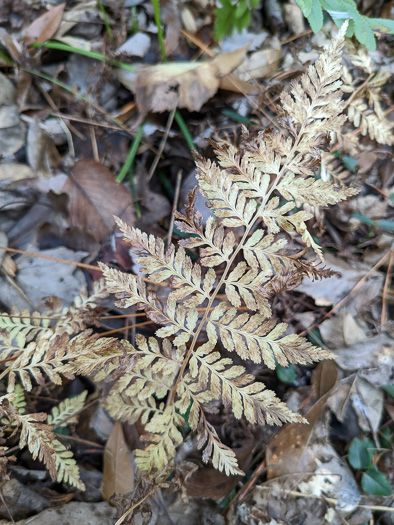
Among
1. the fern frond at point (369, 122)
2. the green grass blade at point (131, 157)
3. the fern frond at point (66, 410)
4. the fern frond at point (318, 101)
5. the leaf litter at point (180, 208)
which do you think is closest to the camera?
the fern frond at point (318, 101)

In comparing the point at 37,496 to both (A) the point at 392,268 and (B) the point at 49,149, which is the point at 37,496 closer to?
(B) the point at 49,149

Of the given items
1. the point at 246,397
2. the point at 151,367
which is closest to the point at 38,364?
the point at 151,367

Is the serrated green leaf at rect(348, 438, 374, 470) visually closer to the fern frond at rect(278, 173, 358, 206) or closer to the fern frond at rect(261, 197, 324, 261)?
the fern frond at rect(261, 197, 324, 261)

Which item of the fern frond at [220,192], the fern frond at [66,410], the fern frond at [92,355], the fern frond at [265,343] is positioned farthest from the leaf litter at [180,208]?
the fern frond at [220,192]

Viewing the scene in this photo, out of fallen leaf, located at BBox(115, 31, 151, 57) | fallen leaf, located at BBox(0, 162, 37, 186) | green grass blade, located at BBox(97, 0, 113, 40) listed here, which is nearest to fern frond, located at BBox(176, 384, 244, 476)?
fallen leaf, located at BBox(0, 162, 37, 186)

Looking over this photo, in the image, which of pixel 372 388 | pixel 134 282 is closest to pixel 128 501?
pixel 134 282

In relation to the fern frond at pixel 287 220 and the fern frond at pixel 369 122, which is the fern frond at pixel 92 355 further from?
the fern frond at pixel 369 122

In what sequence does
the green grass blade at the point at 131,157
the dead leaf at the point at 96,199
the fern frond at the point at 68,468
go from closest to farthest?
the fern frond at the point at 68,468 < the dead leaf at the point at 96,199 < the green grass blade at the point at 131,157

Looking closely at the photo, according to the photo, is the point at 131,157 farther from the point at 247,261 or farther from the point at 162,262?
the point at 247,261
